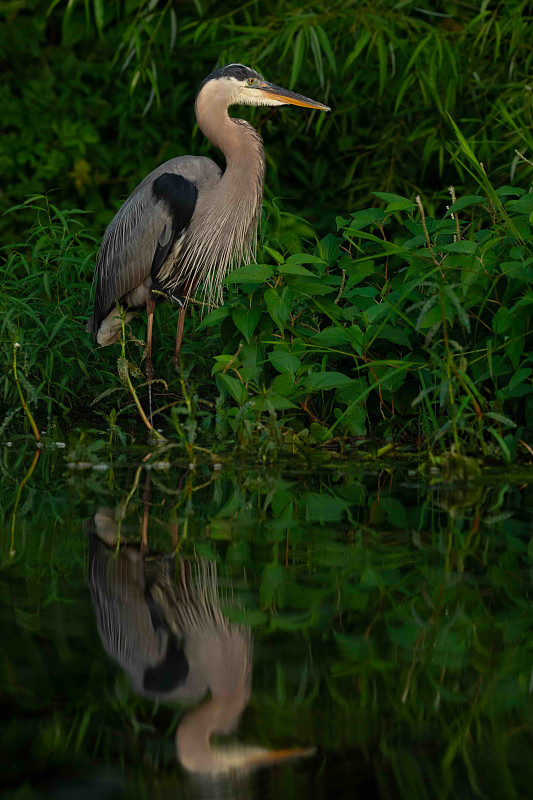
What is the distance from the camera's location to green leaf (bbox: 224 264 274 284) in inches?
169

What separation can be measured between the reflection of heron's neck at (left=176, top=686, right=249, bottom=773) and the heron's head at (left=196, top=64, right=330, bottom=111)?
13.9ft

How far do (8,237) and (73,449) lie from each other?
5.11 m

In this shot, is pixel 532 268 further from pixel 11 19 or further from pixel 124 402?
pixel 11 19

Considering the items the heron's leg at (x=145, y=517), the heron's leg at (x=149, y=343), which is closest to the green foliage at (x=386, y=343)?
the heron's leg at (x=145, y=517)

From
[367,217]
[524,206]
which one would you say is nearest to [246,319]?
[367,217]

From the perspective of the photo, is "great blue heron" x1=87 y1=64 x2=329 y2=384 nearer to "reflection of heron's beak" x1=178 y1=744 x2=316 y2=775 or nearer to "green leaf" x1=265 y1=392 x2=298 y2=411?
"green leaf" x1=265 y1=392 x2=298 y2=411

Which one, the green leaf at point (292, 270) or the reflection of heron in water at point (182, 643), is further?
Answer: the green leaf at point (292, 270)

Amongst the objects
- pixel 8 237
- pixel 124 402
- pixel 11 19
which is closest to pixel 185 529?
pixel 124 402

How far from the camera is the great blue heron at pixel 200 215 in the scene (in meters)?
5.71

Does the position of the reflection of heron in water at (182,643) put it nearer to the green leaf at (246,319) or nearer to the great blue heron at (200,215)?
the green leaf at (246,319)

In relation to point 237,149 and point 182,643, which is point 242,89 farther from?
point 182,643

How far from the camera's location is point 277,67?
812 centimetres

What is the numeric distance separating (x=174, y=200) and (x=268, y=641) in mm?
3795

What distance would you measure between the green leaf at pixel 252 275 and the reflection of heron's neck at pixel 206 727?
247 cm
